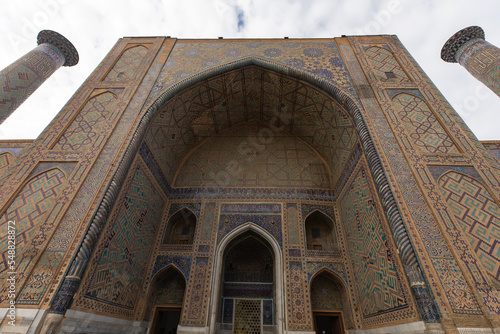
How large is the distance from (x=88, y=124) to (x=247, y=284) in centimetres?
479

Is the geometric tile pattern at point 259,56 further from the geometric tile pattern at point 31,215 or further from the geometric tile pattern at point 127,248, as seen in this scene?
the geometric tile pattern at point 31,215

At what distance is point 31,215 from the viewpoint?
3660mm

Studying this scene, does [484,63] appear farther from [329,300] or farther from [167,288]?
[167,288]

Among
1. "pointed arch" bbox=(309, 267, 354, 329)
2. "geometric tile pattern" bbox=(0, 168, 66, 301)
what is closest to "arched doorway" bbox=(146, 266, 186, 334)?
"geometric tile pattern" bbox=(0, 168, 66, 301)

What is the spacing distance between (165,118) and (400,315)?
5.64 meters

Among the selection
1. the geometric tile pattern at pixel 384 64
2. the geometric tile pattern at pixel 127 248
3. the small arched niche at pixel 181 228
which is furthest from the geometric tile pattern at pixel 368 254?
the geometric tile pattern at pixel 127 248

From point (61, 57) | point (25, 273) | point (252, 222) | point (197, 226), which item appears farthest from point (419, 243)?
point (61, 57)

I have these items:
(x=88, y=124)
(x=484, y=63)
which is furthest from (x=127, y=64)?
(x=484, y=63)

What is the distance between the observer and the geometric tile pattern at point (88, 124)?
4.64m

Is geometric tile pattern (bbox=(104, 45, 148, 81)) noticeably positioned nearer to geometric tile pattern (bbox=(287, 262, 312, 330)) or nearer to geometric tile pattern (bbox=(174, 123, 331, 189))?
geometric tile pattern (bbox=(174, 123, 331, 189))

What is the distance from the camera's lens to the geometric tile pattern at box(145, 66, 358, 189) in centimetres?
598

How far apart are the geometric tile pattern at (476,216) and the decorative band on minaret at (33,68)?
23.9 ft

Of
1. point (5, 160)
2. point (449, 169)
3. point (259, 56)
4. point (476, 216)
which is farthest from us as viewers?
point (259, 56)

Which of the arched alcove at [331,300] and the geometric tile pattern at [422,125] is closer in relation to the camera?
the geometric tile pattern at [422,125]
